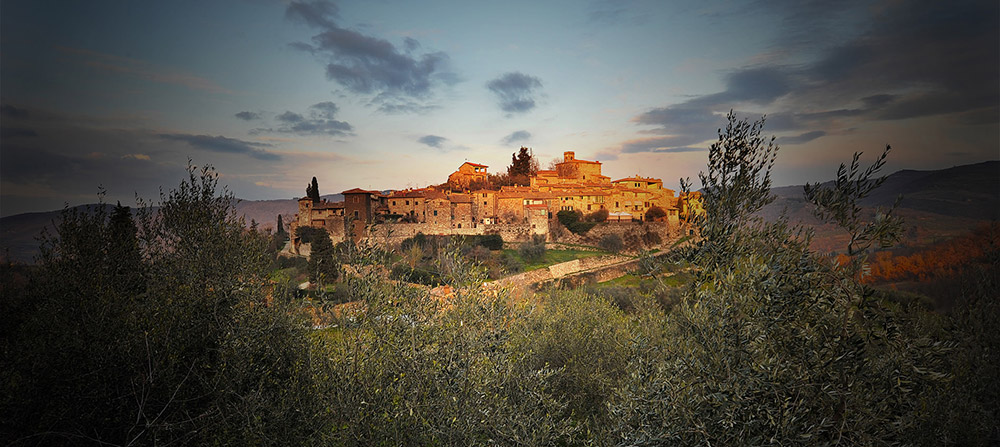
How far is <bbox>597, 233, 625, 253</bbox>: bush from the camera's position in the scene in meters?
56.4

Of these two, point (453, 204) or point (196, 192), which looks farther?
point (453, 204)

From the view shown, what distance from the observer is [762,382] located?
4922 millimetres

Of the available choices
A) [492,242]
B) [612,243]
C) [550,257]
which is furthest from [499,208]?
[612,243]

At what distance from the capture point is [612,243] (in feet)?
186

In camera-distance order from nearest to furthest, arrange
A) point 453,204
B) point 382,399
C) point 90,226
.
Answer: point 382,399 < point 90,226 < point 453,204

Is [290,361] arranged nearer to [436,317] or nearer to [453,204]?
[436,317]

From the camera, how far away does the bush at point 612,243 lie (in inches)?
2222

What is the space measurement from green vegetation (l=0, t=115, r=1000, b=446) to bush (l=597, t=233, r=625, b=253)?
45127 millimetres

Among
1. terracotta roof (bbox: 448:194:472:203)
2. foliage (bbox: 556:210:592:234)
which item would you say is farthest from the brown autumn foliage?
terracotta roof (bbox: 448:194:472:203)

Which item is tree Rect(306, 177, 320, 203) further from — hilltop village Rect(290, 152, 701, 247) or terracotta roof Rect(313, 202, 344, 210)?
terracotta roof Rect(313, 202, 344, 210)

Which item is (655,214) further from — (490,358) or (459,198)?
(490,358)

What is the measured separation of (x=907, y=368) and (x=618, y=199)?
60.0 meters

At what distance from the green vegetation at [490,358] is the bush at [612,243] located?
148 feet

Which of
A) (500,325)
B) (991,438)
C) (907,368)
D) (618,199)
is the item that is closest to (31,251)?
(500,325)
